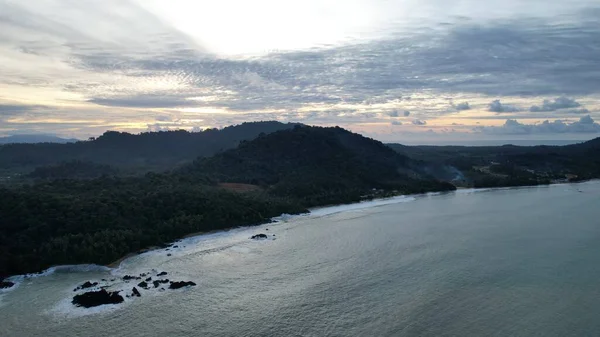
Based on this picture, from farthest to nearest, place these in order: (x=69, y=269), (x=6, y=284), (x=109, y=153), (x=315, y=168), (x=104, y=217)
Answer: (x=109, y=153)
(x=315, y=168)
(x=104, y=217)
(x=69, y=269)
(x=6, y=284)

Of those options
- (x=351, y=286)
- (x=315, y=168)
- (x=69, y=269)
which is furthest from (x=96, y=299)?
(x=315, y=168)

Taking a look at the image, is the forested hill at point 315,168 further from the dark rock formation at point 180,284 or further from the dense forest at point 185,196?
the dark rock formation at point 180,284

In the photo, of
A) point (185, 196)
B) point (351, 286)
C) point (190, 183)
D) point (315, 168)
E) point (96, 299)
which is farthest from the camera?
point (315, 168)

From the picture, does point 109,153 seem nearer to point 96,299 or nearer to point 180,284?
point 180,284

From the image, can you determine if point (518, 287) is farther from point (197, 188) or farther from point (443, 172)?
point (443, 172)

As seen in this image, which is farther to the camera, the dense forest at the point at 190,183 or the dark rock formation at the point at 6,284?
the dense forest at the point at 190,183

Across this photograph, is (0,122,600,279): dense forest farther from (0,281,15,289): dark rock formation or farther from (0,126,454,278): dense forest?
(0,281,15,289): dark rock formation

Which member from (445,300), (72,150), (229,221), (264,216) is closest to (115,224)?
(229,221)

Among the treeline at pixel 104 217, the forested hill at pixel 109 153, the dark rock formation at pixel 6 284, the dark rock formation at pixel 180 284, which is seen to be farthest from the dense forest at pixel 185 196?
the forested hill at pixel 109 153
